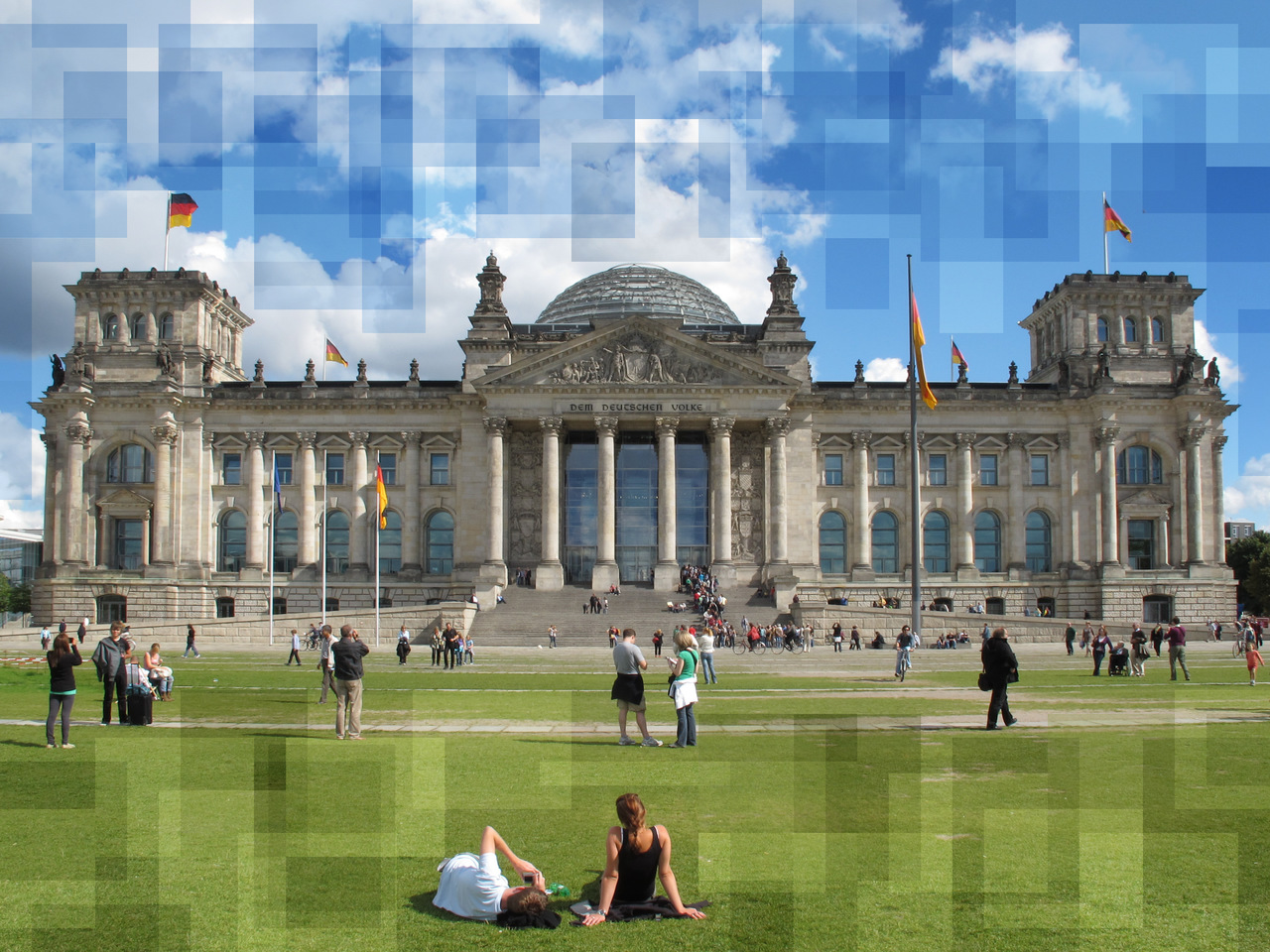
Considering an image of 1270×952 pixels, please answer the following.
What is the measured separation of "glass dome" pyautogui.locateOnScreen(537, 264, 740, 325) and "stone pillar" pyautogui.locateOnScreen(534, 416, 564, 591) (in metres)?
17.1

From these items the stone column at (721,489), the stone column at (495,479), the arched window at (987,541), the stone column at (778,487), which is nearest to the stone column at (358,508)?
the stone column at (495,479)

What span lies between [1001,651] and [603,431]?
51265 mm

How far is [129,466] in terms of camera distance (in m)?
75.3

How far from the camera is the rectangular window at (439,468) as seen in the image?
7631 centimetres

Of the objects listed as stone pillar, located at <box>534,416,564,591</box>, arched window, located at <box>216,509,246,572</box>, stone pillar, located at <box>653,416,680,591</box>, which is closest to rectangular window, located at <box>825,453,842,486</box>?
stone pillar, located at <box>653,416,680,591</box>

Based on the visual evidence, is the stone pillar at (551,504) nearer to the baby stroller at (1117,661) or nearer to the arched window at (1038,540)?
the arched window at (1038,540)

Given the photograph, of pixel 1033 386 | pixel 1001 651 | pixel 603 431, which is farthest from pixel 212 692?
pixel 1033 386

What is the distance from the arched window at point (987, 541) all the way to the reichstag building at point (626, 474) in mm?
146

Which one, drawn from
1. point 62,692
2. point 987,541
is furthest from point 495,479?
point 62,692

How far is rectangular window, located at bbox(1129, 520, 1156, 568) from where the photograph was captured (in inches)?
3000

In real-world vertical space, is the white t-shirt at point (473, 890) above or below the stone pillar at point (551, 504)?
below

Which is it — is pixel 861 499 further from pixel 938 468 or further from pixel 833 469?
pixel 938 468

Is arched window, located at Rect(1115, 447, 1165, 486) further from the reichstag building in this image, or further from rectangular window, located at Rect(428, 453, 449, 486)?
rectangular window, located at Rect(428, 453, 449, 486)

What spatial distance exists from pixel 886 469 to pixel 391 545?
36.6m
